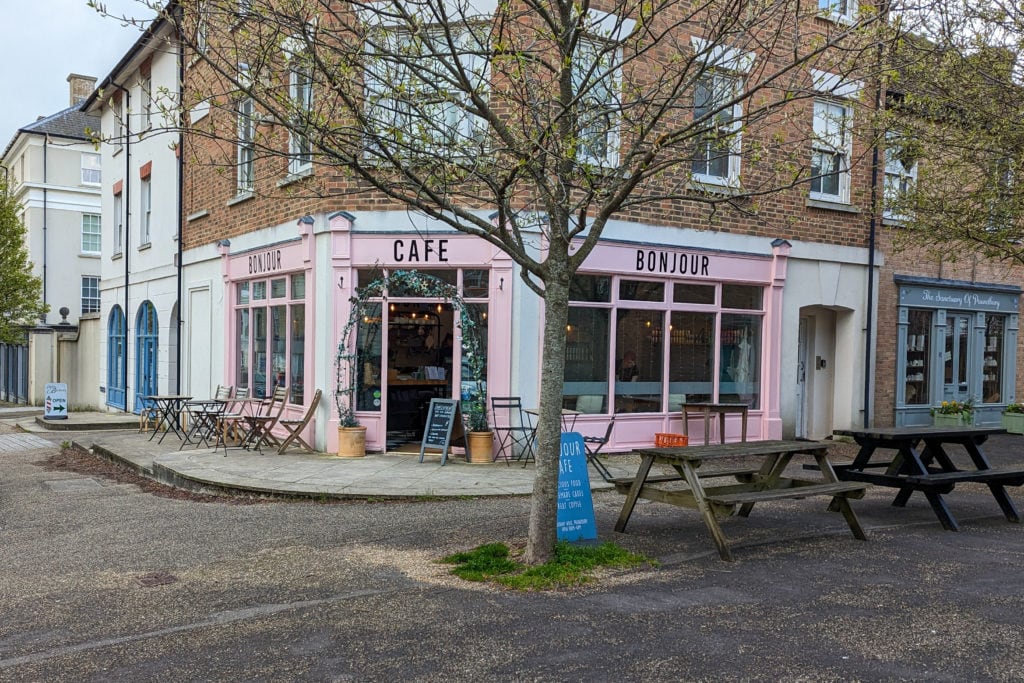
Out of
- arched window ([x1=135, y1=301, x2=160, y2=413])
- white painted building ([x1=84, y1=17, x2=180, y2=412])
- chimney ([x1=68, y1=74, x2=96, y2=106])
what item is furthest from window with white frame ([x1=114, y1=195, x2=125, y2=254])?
chimney ([x1=68, y1=74, x2=96, y2=106])

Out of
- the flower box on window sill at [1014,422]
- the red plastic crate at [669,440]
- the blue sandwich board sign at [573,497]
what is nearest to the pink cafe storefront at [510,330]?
the red plastic crate at [669,440]

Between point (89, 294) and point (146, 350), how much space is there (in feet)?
68.6

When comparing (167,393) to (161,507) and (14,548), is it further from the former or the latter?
(14,548)

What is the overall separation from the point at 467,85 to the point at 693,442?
905 centimetres

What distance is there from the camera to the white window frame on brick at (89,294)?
37616 millimetres

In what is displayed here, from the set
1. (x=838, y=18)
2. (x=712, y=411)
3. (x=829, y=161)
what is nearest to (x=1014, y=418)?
(x=829, y=161)

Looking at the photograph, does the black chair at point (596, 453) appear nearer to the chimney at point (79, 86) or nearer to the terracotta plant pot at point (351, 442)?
the terracotta plant pot at point (351, 442)

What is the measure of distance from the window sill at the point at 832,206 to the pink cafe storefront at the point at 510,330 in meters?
1.13

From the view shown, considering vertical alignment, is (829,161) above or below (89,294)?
above

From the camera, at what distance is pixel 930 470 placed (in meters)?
8.97

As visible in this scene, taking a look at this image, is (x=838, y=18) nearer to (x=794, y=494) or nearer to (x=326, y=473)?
(x=794, y=494)

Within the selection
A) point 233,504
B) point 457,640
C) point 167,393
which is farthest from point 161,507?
point 167,393

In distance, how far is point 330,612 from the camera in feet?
17.8

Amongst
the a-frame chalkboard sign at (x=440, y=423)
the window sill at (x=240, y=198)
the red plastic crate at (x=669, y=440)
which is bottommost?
the red plastic crate at (x=669, y=440)
